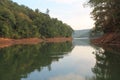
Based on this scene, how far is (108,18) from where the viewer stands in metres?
57.0

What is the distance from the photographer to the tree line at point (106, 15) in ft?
174

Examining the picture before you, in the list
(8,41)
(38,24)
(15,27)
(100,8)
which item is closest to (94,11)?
(100,8)

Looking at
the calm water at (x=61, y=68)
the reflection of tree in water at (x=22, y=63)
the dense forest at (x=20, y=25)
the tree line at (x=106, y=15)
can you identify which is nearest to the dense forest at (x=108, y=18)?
the tree line at (x=106, y=15)

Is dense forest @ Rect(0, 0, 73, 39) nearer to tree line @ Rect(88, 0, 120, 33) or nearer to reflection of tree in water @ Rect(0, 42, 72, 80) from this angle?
tree line @ Rect(88, 0, 120, 33)

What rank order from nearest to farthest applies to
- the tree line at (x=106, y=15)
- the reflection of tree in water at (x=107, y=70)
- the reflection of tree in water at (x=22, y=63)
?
the reflection of tree in water at (x=107, y=70)
the reflection of tree in water at (x=22, y=63)
the tree line at (x=106, y=15)

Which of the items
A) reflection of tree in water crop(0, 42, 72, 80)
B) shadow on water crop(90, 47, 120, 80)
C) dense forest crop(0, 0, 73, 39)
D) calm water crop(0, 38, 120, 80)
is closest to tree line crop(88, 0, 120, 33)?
reflection of tree in water crop(0, 42, 72, 80)

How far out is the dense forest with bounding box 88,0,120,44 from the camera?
53.1 meters

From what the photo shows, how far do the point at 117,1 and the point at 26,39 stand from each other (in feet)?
236

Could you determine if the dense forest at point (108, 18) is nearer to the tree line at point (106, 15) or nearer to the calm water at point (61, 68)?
the tree line at point (106, 15)

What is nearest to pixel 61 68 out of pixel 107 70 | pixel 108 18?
pixel 107 70

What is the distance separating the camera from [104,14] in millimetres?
58812

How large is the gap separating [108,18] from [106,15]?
95 cm

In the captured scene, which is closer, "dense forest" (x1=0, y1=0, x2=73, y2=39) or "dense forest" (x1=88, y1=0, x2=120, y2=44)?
"dense forest" (x1=88, y1=0, x2=120, y2=44)

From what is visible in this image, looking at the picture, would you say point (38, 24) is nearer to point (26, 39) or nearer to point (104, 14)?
point (26, 39)
